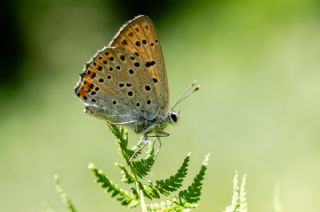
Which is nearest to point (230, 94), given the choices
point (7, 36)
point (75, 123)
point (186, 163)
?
point (75, 123)

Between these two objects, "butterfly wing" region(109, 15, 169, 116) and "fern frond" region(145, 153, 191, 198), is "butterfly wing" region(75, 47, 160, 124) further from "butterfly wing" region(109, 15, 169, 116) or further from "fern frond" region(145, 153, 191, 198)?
"fern frond" region(145, 153, 191, 198)

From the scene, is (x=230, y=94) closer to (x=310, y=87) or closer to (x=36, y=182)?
(x=310, y=87)

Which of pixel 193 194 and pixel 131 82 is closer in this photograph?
pixel 193 194

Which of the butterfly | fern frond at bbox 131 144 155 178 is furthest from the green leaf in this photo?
the butterfly

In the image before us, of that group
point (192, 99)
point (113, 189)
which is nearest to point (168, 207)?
point (113, 189)

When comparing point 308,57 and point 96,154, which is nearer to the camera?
point 96,154

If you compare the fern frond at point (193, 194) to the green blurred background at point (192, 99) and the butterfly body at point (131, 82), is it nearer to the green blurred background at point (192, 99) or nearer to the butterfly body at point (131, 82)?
the butterfly body at point (131, 82)

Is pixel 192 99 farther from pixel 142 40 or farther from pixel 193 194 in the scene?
pixel 193 194
